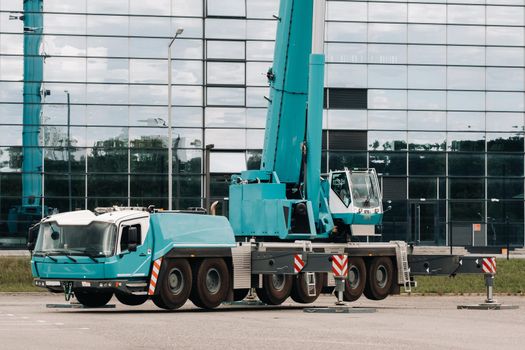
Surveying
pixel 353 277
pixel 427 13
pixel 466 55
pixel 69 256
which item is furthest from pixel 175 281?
pixel 466 55

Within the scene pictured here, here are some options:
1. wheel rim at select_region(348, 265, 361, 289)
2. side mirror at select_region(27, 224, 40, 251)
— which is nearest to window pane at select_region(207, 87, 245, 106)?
wheel rim at select_region(348, 265, 361, 289)

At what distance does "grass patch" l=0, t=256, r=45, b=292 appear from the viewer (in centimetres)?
4331

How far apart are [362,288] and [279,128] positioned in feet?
14.8

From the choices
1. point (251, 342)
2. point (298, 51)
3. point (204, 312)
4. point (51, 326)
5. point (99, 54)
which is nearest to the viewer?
point (251, 342)

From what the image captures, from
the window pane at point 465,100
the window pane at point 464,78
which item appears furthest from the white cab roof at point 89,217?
the window pane at point 464,78

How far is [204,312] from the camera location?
31906 mm

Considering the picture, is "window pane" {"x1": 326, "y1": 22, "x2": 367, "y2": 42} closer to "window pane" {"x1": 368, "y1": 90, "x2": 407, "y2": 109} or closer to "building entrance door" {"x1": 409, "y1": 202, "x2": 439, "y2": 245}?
"window pane" {"x1": 368, "y1": 90, "x2": 407, "y2": 109}

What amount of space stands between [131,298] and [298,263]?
4.00 m

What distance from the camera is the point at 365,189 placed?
37500mm

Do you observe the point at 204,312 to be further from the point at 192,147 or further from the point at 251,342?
the point at 192,147

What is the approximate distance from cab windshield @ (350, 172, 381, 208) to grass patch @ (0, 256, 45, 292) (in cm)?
1107

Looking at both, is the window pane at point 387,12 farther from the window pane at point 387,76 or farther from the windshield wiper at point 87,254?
the windshield wiper at point 87,254

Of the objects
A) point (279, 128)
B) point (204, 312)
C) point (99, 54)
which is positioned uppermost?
point (99, 54)

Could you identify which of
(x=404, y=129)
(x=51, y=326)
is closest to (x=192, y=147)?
(x=404, y=129)
